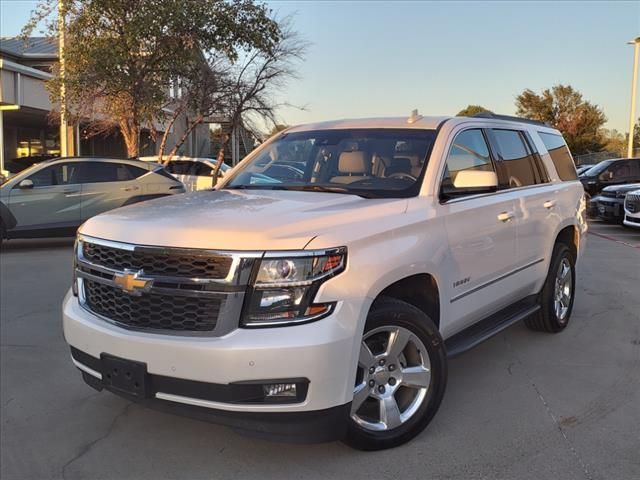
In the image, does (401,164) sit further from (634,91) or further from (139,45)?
(634,91)

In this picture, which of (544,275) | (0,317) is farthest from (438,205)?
(0,317)

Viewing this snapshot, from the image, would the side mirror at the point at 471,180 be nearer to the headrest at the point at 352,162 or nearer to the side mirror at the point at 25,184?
the headrest at the point at 352,162

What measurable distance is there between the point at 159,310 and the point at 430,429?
175cm

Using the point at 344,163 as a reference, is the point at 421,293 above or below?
below

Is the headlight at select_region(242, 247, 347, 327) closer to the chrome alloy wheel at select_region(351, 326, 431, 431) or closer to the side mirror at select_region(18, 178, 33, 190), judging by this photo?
the chrome alloy wheel at select_region(351, 326, 431, 431)

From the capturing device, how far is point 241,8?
1486 centimetres

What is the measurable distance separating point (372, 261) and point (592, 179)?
59.2 ft

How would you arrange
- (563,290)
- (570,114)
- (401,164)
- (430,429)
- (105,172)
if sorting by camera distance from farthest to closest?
(570,114) < (105,172) < (563,290) < (401,164) < (430,429)

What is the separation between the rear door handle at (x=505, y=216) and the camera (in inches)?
166

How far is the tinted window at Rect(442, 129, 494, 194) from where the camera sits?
12.7 ft

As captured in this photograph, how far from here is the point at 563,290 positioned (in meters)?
5.52

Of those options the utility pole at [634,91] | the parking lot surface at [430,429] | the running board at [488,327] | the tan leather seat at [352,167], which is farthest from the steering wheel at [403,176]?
the utility pole at [634,91]

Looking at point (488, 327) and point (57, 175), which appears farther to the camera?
point (57, 175)

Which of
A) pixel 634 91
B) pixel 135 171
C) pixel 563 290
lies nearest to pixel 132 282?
pixel 563 290
